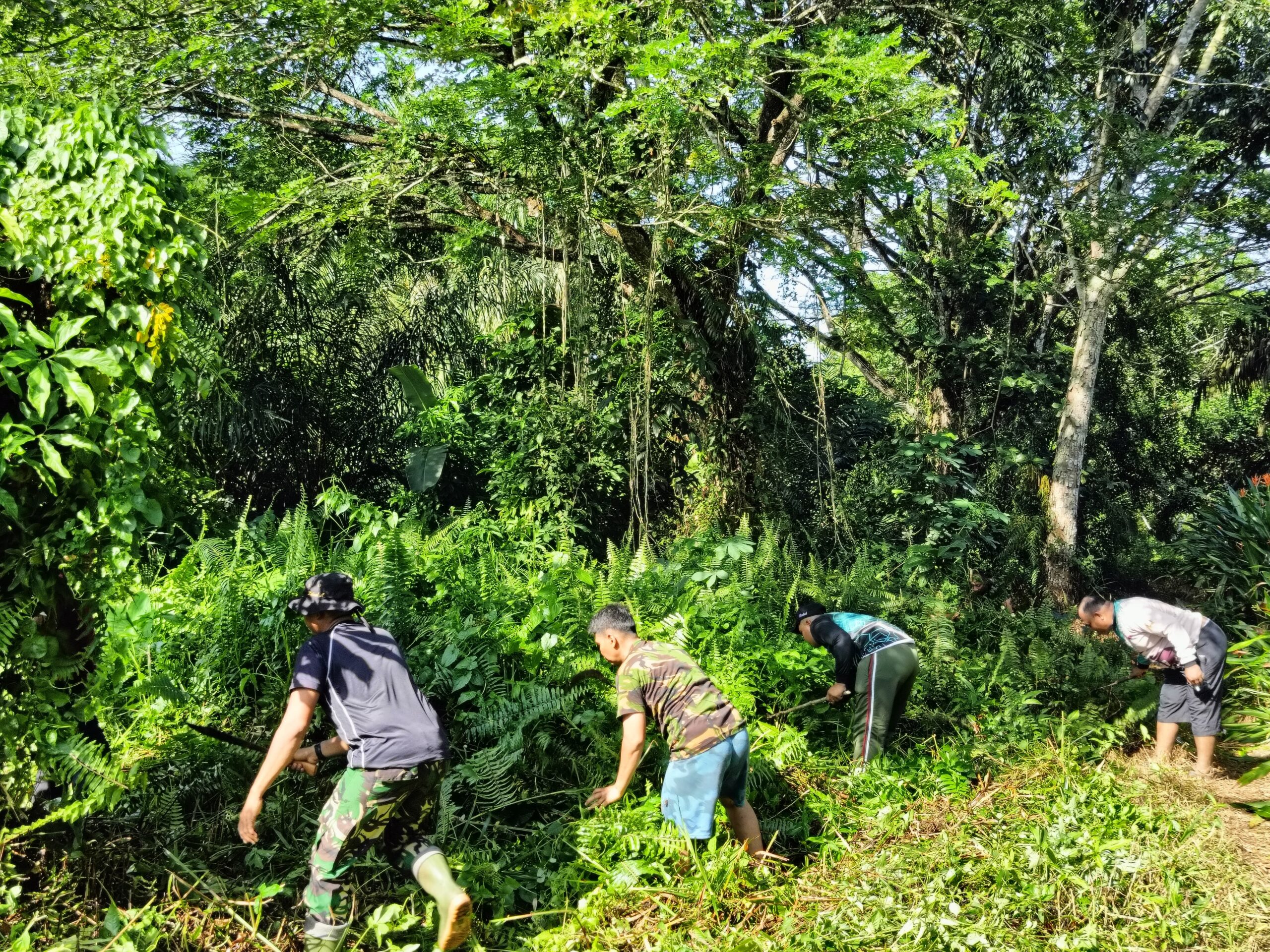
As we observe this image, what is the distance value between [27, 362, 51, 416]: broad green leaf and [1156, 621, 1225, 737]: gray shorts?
267 inches

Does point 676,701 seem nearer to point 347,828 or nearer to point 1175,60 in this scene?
point 347,828

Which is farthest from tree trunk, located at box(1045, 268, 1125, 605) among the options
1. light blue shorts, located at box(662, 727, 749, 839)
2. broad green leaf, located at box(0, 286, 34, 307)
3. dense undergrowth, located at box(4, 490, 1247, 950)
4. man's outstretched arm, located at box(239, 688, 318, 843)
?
broad green leaf, located at box(0, 286, 34, 307)

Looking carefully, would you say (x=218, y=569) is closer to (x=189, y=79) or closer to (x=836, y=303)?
(x=189, y=79)

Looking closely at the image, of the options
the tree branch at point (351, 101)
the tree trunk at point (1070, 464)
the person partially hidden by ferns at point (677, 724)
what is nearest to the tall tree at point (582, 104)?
the tree branch at point (351, 101)

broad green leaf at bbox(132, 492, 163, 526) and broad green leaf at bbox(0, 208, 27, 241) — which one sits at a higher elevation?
broad green leaf at bbox(0, 208, 27, 241)

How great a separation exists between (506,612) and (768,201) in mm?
4621

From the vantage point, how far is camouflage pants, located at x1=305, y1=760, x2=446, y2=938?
3785 millimetres

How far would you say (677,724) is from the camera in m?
4.41

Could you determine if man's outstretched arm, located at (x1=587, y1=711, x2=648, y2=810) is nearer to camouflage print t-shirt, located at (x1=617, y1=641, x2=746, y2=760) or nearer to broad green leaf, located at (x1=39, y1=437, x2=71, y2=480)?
camouflage print t-shirt, located at (x1=617, y1=641, x2=746, y2=760)

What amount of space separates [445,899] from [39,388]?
2.45 meters

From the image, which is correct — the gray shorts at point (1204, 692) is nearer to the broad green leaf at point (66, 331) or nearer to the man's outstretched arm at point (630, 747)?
the man's outstretched arm at point (630, 747)

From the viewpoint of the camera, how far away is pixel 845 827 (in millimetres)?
5465

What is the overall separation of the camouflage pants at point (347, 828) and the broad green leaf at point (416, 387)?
741 cm

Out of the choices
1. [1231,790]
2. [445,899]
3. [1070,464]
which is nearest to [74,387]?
[445,899]
